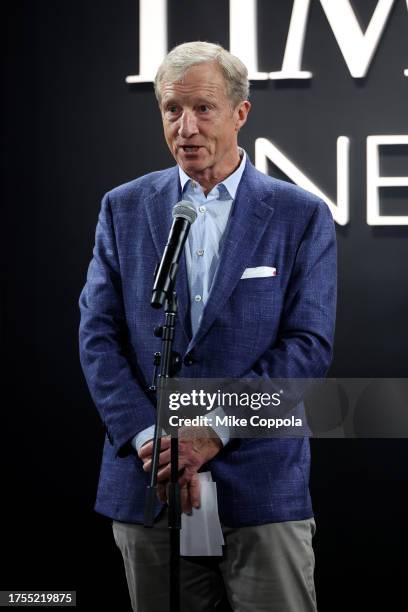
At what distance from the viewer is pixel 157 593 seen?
2023mm

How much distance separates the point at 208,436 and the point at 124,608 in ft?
4.14

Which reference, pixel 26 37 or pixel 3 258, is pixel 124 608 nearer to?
pixel 3 258

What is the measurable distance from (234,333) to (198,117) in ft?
1.74

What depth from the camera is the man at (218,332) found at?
1.99 metres

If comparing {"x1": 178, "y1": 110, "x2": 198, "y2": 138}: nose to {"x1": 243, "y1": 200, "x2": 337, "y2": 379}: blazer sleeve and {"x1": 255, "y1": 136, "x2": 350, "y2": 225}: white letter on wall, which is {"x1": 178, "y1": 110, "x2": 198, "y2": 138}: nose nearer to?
{"x1": 243, "y1": 200, "x2": 337, "y2": 379}: blazer sleeve

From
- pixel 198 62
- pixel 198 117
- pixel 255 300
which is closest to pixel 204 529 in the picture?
pixel 255 300

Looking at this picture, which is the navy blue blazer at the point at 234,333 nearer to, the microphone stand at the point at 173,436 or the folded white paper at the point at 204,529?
the folded white paper at the point at 204,529

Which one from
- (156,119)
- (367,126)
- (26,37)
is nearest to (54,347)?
(156,119)

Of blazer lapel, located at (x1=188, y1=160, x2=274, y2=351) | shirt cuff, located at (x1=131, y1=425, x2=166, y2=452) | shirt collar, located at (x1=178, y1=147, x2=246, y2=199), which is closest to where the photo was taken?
shirt cuff, located at (x1=131, y1=425, x2=166, y2=452)

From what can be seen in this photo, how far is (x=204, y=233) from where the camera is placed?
2.14 m

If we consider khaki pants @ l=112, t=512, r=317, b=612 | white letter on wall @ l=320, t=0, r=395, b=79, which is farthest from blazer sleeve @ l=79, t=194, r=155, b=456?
white letter on wall @ l=320, t=0, r=395, b=79

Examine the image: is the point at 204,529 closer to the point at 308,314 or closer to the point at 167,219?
the point at 308,314

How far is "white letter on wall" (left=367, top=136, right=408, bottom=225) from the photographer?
112 inches

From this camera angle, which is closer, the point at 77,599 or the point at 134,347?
the point at 134,347
